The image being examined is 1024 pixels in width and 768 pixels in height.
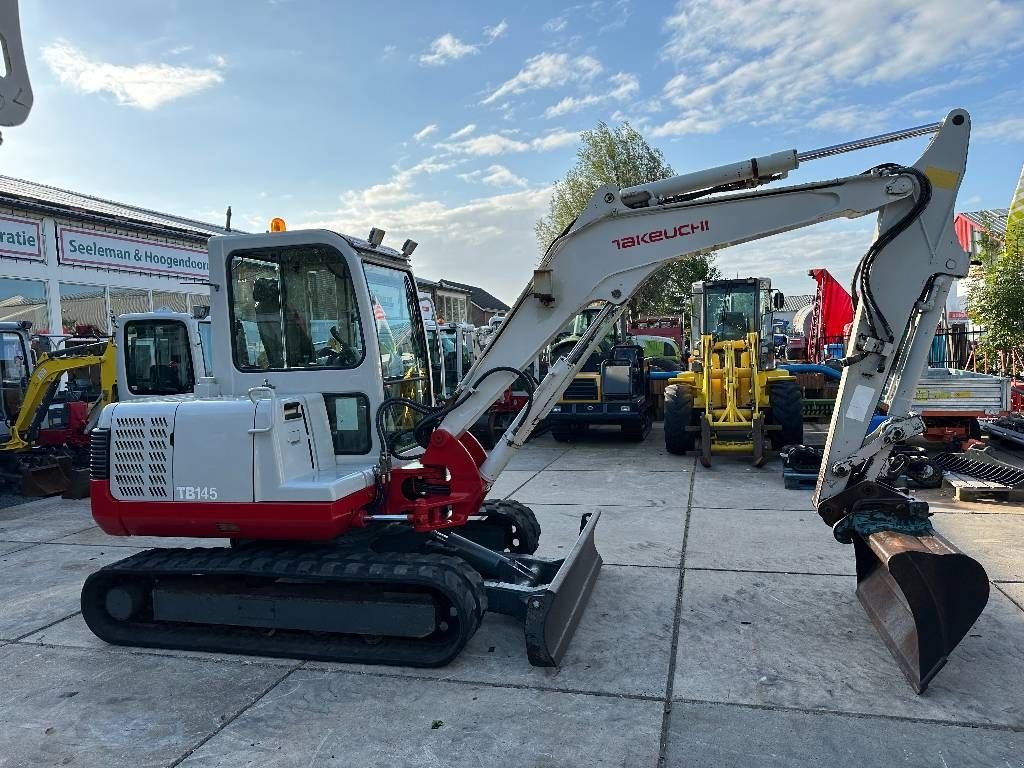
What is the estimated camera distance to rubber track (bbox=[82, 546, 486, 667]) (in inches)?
168

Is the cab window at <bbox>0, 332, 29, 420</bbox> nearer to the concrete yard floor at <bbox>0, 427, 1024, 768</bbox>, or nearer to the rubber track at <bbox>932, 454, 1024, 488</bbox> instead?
the concrete yard floor at <bbox>0, 427, 1024, 768</bbox>

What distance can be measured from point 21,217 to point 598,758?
16765mm

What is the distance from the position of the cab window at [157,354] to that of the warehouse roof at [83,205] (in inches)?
245

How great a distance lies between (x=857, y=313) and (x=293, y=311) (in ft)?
11.6

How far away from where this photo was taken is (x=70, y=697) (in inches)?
161

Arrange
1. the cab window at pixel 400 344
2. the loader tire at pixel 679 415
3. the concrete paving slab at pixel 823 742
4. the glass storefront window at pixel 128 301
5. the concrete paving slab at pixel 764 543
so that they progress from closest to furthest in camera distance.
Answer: the concrete paving slab at pixel 823 742
the cab window at pixel 400 344
the concrete paving slab at pixel 764 543
the loader tire at pixel 679 415
the glass storefront window at pixel 128 301

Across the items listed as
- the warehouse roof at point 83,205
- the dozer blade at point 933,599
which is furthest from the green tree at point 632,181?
the dozer blade at point 933,599

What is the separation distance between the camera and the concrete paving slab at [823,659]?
12.2 feet

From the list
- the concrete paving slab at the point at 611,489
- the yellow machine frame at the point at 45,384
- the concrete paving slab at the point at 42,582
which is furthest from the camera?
the yellow machine frame at the point at 45,384

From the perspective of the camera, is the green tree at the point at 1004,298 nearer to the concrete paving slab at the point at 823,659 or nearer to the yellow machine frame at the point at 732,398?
the yellow machine frame at the point at 732,398

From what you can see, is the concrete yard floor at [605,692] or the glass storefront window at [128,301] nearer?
the concrete yard floor at [605,692]

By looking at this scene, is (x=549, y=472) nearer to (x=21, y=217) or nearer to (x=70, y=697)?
(x=70, y=697)

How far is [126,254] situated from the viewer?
18.0 m

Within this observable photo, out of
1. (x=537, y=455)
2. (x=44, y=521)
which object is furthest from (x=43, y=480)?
(x=537, y=455)
